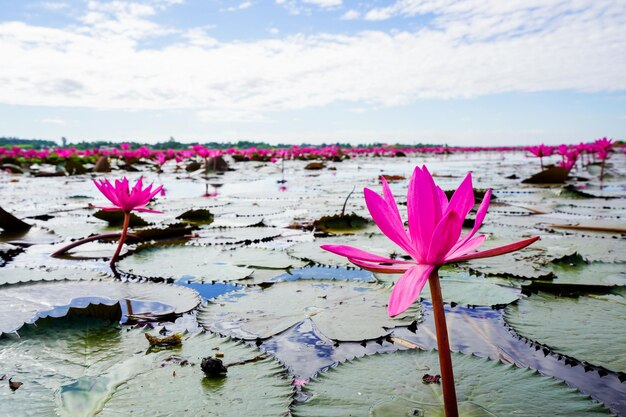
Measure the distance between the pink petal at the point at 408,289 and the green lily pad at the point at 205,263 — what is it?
3.99 ft

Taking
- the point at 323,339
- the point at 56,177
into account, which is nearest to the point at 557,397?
the point at 323,339

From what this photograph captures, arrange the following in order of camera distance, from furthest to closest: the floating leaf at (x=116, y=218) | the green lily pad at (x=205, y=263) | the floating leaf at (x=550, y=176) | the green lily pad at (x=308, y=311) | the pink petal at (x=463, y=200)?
the floating leaf at (x=550, y=176)
the floating leaf at (x=116, y=218)
the green lily pad at (x=205, y=263)
the green lily pad at (x=308, y=311)
the pink petal at (x=463, y=200)

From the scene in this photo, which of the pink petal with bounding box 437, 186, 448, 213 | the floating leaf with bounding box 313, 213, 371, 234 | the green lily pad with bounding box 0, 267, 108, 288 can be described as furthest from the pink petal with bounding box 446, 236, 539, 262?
the floating leaf with bounding box 313, 213, 371, 234

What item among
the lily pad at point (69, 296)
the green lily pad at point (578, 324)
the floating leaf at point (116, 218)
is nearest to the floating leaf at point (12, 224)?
the floating leaf at point (116, 218)

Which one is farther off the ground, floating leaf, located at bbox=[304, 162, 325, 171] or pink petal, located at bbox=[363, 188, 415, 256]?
pink petal, located at bbox=[363, 188, 415, 256]

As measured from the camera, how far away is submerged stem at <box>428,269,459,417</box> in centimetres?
55

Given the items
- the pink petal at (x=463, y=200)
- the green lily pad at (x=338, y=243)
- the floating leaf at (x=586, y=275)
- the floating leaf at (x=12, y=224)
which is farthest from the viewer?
the floating leaf at (x=12, y=224)

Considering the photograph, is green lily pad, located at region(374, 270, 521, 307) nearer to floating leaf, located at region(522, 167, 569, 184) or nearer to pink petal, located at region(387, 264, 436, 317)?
pink petal, located at region(387, 264, 436, 317)

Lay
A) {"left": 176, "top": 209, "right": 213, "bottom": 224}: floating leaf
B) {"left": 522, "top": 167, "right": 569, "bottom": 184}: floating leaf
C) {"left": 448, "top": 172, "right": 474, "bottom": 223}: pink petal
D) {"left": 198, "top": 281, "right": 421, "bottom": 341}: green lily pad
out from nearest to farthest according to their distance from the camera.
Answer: {"left": 448, "top": 172, "right": 474, "bottom": 223}: pink petal
{"left": 198, "top": 281, "right": 421, "bottom": 341}: green lily pad
{"left": 176, "top": 209, "right": 213, "bottom": 224}: floating leaf
{"left": 522, "top": 167, "right": 569, "bottom": 184}: floating leaf

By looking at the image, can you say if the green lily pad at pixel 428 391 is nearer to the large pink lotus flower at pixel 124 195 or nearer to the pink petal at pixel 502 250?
the pink petal at pixel 502 250

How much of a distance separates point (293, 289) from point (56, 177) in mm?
8240

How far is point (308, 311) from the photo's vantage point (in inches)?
53.2

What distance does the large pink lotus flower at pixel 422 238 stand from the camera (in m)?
0.54

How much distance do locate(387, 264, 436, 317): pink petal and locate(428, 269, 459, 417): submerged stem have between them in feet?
0.04
